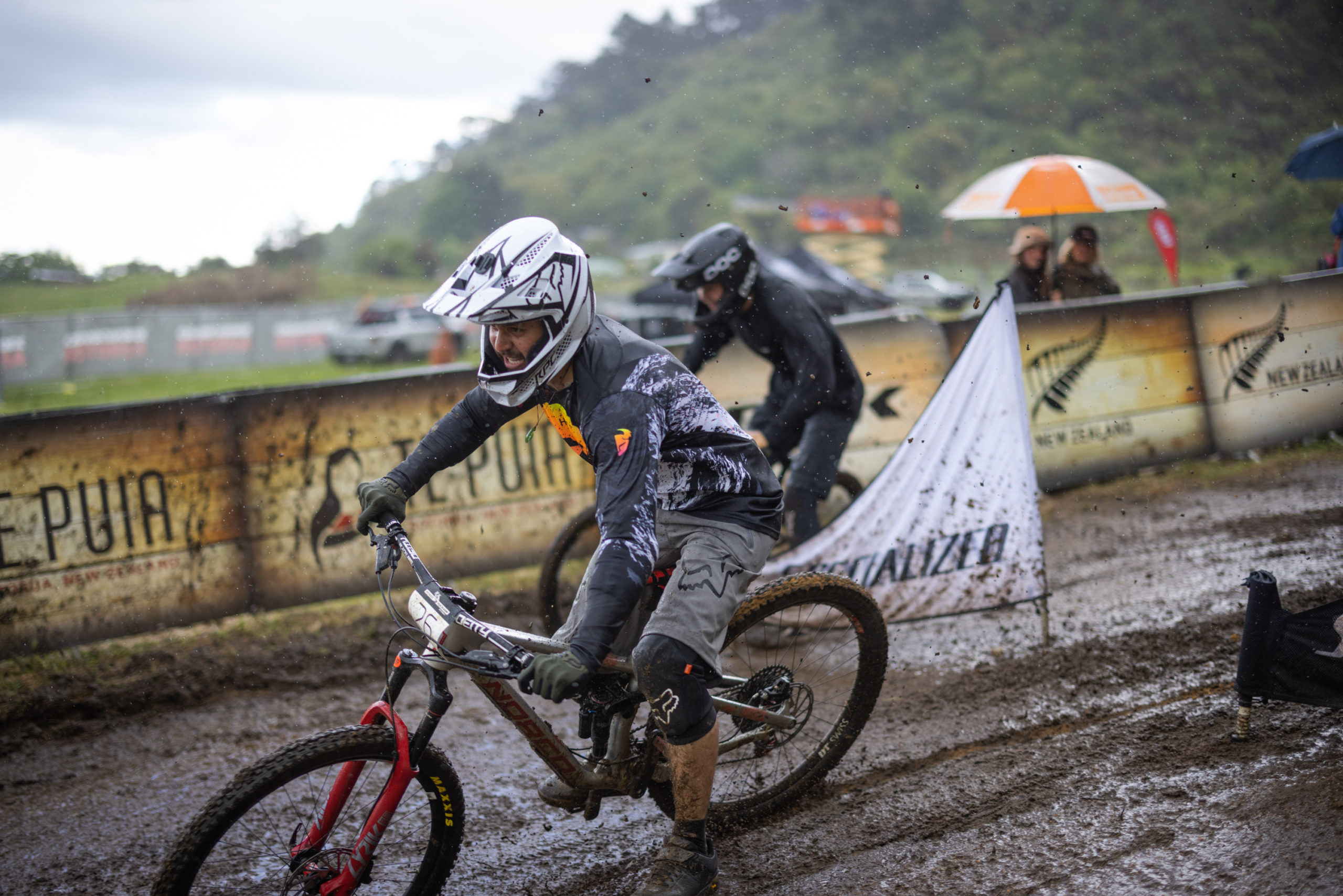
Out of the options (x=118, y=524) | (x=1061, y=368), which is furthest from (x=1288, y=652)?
(x=118, y=524)

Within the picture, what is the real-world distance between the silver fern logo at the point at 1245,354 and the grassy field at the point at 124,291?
11282mm

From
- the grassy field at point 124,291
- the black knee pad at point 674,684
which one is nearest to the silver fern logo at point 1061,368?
the black knee pad at point 674,684

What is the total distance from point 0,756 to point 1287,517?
7971 mm

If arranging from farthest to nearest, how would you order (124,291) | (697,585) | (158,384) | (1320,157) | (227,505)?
(158,384)
(124,291)
(1320,157)
(227,505)
(697,585)

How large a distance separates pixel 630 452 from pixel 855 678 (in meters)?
1.69

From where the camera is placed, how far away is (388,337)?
30.3 meters

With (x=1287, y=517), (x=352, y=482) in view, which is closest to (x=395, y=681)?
(x=352, y=482)

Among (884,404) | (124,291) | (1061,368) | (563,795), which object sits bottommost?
(563,795)

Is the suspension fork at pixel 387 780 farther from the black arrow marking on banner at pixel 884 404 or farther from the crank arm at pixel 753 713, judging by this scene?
the black arrow marking on banner at pixel 884 404

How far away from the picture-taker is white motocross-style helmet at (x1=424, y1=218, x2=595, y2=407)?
2.69m

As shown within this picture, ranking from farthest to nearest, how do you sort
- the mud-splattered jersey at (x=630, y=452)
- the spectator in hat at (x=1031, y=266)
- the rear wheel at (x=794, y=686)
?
the spectator in hat at (x=1031, y=266) → the rear wheel at (x=794, y=686) → the mud-splattered jersey at (x=630, y=452)

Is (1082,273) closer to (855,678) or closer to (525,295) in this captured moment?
(855,678)

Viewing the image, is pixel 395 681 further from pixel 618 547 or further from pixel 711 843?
pixel 711 843

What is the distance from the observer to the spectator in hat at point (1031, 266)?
833cm
